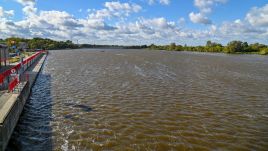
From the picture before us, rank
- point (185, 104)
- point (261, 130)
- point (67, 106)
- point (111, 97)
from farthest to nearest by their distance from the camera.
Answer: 1. point (111, 97)
2. point (185, 104)
3. point (67, 106)
4. point (261, 130)

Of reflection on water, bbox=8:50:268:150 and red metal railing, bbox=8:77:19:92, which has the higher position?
red metal railing, bbox=8:77:19:92

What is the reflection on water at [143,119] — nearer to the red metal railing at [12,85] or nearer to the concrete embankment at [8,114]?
the concrete embankment at [8,114]

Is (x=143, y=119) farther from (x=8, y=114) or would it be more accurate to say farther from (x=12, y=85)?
(x=12, y=85)

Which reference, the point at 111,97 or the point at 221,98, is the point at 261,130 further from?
the point at 111,97

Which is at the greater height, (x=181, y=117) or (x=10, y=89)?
(x=10, y=89)

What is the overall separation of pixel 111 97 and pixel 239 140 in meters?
10.9

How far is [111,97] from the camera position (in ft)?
70.2

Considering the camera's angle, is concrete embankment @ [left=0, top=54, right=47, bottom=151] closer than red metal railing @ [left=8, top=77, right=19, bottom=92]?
Yes

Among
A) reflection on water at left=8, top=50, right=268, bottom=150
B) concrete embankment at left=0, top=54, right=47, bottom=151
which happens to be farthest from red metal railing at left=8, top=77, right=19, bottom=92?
reflection on water at left=8, top=50, right=268, bottom=150

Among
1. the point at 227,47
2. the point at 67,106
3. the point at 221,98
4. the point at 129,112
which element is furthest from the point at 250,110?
the point at 227,47

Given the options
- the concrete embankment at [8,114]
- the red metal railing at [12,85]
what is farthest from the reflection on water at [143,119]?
the red metal railing at [12,85]

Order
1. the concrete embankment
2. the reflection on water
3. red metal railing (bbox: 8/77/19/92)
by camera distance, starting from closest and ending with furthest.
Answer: the concrete embankment < the reflection on water < red metal railing (bbox: 8/77/19/92)

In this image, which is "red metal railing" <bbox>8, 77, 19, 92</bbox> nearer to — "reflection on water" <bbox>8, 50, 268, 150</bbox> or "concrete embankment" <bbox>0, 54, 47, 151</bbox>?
"concrete embankment" <bbox>0, 54, 47, 151</bbox>

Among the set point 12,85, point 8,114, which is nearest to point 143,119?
point 8,114
